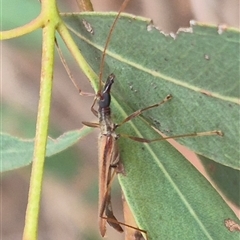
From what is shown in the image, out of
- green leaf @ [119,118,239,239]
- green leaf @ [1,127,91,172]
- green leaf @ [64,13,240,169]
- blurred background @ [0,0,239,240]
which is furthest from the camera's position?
blurred background @ [0,0,239,240]

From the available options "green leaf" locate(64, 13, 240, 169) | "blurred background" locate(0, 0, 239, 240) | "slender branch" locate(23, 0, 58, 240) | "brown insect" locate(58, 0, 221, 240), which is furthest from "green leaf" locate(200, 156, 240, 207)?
"blurred background" locate(0, 0, 239, 240)

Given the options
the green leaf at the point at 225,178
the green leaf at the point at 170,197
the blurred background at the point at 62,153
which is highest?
the blurred background at the point at 62,153

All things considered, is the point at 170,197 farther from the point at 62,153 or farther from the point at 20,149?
the point at 62,153

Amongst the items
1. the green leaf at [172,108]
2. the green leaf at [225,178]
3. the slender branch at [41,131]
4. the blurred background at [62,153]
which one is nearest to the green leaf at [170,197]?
the green leaf at [172,108]

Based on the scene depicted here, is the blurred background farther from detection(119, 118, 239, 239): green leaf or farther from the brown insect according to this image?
detection(119, 118, 239, 239): green leaf

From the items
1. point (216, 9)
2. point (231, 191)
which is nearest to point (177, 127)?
point (231, 191)

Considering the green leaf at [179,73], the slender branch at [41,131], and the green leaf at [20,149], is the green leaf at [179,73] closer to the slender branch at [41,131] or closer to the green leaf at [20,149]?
the slender branch at [41,131]

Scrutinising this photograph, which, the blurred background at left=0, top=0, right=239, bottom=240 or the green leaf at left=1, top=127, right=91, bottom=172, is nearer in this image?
the green leaf at left=1, top=127, right=91, bottom=172

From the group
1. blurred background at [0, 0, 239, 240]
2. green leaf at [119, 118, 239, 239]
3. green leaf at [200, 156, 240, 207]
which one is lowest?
green leaf at [119, 118, 239, 239]
